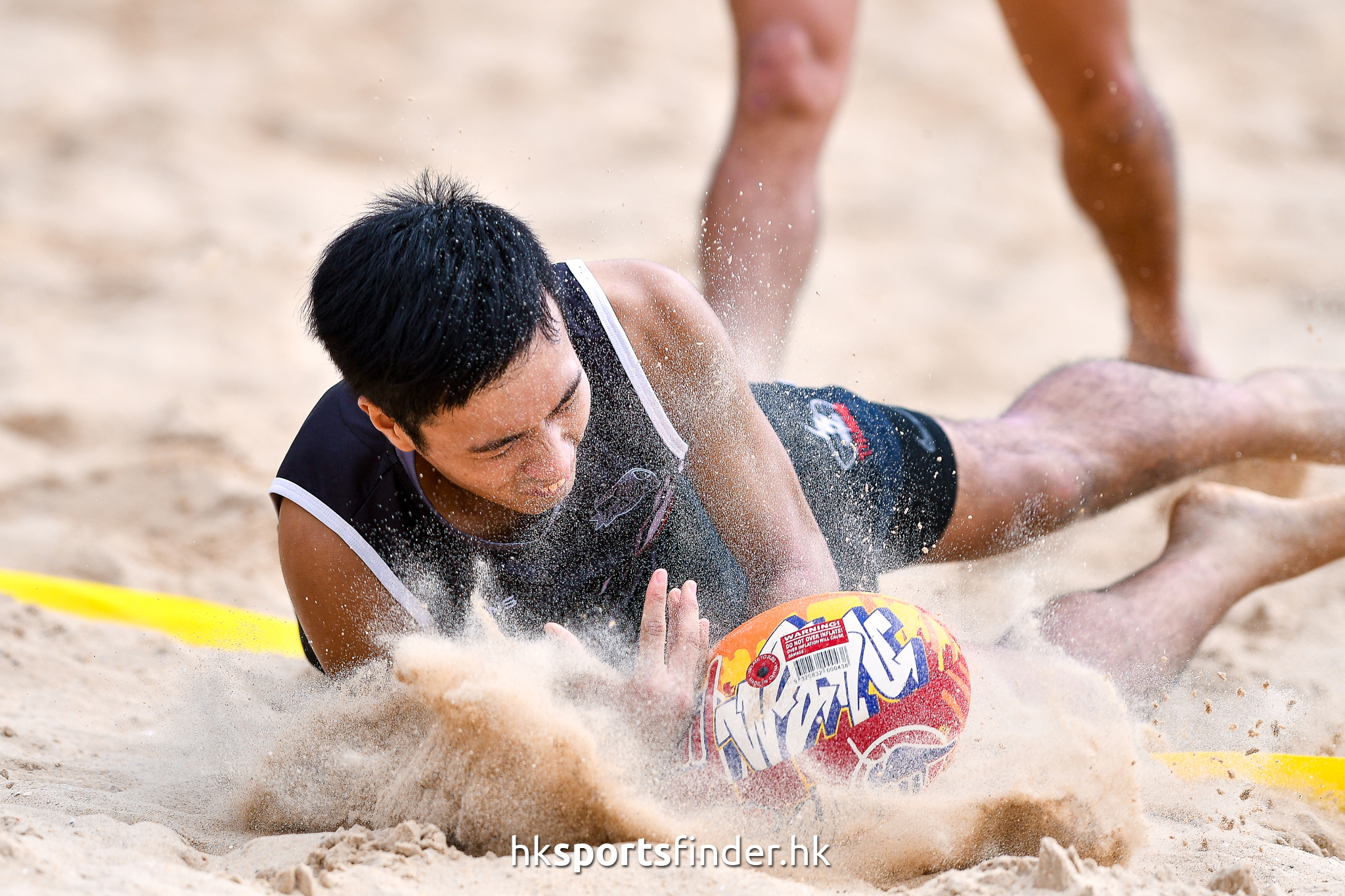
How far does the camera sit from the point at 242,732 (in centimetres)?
249

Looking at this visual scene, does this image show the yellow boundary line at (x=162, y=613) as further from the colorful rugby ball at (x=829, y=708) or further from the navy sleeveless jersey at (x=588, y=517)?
the colorful rugby ball at (x=829, y=708)

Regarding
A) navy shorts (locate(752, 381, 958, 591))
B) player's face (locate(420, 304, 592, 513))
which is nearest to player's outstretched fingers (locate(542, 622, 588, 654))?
player's face (locate(420, 304, 592, 513))

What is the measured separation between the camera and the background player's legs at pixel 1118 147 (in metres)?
3.63

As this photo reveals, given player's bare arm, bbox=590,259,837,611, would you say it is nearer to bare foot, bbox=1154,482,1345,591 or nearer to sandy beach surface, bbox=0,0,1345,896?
sandy beach surface, bbox=0,0,1345,896

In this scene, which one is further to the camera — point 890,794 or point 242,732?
point 242,732

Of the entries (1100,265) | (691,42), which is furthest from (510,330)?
(691,42)

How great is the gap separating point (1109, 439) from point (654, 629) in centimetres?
155

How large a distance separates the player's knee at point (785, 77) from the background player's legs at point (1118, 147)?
690 millimetres

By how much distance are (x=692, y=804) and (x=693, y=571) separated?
0.60m

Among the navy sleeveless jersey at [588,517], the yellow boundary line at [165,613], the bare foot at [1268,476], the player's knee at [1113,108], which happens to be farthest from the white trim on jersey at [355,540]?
the player's knee at [1113,108]

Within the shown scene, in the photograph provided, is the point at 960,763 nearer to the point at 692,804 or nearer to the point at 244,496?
the point at 692,804

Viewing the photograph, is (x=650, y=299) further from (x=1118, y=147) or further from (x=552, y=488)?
(x=1118, y=147)

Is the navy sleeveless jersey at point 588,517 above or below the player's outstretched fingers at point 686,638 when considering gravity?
above

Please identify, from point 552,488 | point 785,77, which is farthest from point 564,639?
point 785,77
